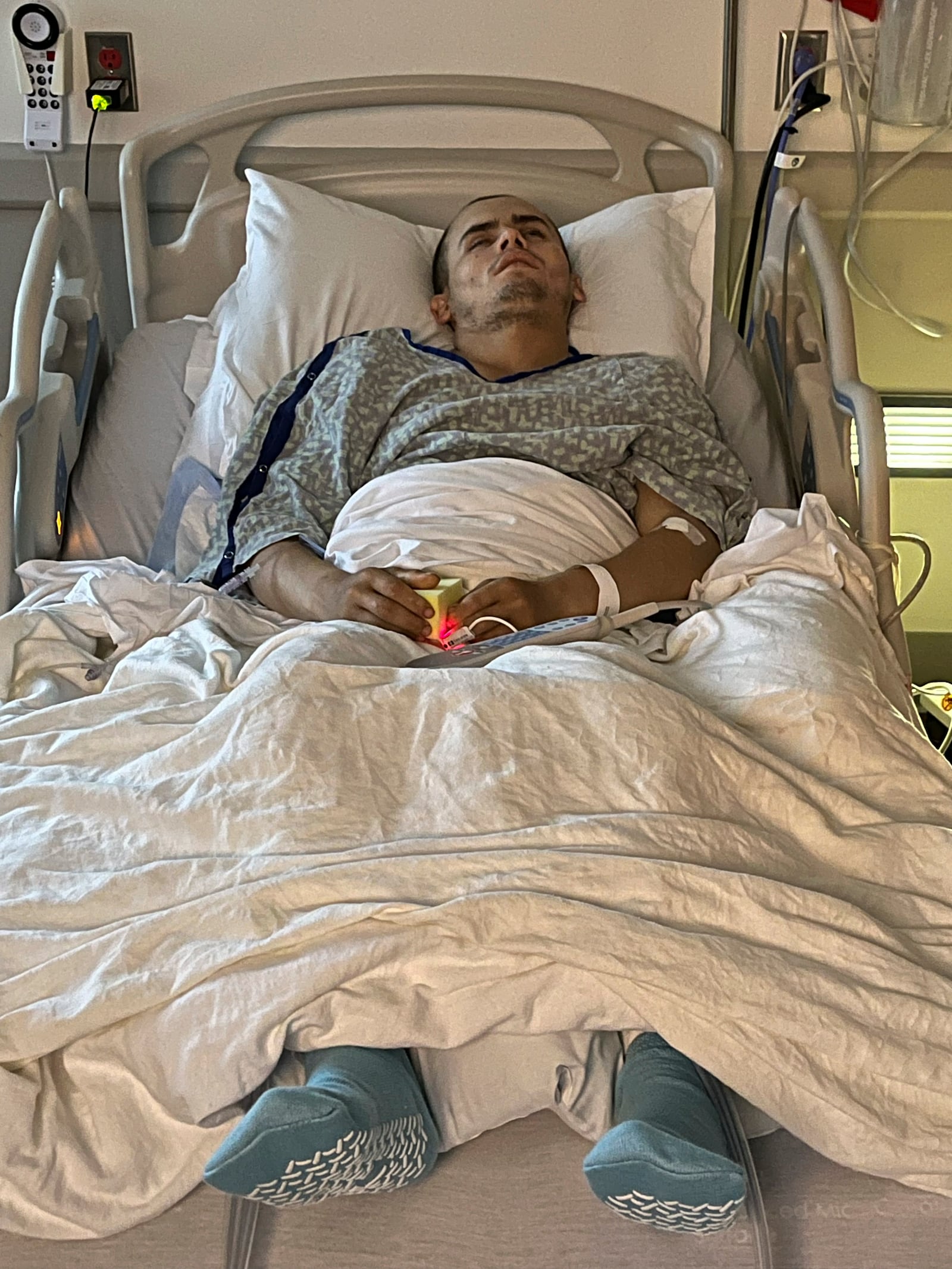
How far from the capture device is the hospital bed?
1.03m

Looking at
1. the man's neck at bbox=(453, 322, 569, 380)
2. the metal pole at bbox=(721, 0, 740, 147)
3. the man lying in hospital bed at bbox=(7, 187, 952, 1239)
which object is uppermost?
the metal pole at bbox=(721, 0, 740, 147)

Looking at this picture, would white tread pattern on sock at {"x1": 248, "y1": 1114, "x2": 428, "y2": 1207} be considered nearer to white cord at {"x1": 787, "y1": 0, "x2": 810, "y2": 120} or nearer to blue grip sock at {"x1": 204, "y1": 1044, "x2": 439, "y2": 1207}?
blue grip sock at {"x1": 204, "y1": 1044, "x2": 439, "y2": 1207}

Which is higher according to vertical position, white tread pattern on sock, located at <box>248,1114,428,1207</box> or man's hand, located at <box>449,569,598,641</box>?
man's hand, located at <box>449,569,598,641</box>

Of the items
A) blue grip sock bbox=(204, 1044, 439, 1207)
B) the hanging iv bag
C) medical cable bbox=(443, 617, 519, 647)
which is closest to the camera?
blue grip sock bbox=(204, 1044, 439, 1207)

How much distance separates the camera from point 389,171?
8.55ft

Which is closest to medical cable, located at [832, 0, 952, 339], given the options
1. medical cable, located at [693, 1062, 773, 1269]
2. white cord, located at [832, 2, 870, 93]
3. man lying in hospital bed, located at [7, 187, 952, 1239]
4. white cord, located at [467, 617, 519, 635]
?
white cord, located at [832, 2, 870, 93]

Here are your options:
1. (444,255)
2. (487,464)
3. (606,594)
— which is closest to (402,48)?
(444,255)

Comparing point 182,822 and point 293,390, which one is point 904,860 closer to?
point 182,822

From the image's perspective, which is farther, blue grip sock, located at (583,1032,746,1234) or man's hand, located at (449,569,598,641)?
man's hand, located at (449,569,598,641)

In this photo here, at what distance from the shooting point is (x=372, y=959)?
3.59 ft

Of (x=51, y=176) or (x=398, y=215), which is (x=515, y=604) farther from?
(x=51, y=176)

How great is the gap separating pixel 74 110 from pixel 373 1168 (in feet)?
7.59

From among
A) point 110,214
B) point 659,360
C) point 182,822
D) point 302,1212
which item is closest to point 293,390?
point 659,360

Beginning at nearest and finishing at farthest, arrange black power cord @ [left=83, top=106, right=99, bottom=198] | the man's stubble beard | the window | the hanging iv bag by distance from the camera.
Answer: the man's stubble beard
the hanging iv bag
black power cord @ [left=83, top=106, right=99, bottom=198]
the window
